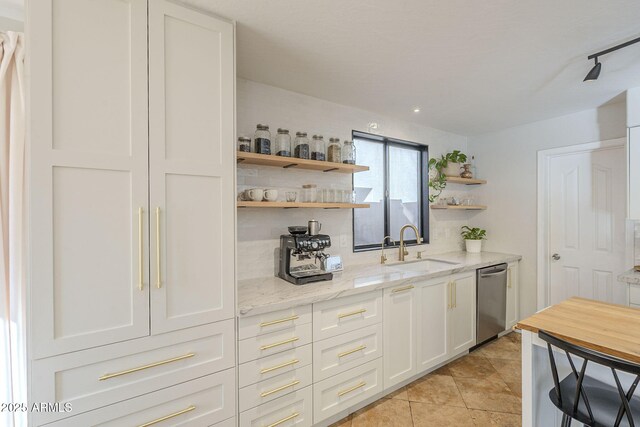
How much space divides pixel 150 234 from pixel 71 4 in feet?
3.26

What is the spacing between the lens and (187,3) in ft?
4.63

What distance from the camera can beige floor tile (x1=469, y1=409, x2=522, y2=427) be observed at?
1932mm

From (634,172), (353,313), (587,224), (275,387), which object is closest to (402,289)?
(353,313)

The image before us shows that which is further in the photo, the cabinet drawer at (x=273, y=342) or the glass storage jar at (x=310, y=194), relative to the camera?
the glass storage jar at (x=310, y=194)

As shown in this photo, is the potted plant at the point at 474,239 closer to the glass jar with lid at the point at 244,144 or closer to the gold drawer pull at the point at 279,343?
the gold drawer pull at the point at 279,343

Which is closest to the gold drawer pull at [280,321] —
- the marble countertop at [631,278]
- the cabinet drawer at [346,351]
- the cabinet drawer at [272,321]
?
the cabinet drawer at [272,321]

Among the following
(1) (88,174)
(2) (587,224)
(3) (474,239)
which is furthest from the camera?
(3) (474,239)

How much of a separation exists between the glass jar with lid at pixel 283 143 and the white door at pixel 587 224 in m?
3.05

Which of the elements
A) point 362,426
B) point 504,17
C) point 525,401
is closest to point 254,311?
point 362,426

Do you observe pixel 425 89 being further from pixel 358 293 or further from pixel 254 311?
pixel 254 311

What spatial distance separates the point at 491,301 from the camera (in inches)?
120

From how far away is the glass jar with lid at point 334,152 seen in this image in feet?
7.96

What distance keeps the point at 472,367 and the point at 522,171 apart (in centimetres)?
232

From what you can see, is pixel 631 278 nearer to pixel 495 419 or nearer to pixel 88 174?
pixel 495 419
